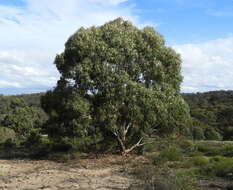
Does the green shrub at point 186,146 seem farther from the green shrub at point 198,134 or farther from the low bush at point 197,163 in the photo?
the green shrub at point 198,134

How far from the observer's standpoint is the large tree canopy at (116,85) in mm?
17016

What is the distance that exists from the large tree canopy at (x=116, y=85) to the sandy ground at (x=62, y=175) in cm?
178

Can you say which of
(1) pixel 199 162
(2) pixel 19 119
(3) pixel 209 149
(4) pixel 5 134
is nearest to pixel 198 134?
(3) pixel 209 149

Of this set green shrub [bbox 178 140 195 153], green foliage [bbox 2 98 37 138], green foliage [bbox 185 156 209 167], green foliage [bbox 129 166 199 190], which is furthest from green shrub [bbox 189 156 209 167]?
green foliage [bbox 2 98 37 138]

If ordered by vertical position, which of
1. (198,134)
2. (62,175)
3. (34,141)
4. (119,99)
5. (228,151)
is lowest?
(62,175)

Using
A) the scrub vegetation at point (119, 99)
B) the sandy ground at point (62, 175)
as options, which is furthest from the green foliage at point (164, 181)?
the scrub vegetation at point (119, 99)

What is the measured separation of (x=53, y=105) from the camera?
18297mm

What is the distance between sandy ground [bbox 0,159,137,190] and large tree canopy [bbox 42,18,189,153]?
1785 millimetres

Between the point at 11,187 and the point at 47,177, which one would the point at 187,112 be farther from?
the point at 11,187

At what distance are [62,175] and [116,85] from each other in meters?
5.33

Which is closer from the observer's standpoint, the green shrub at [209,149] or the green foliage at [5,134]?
the green shrub at [209,149]

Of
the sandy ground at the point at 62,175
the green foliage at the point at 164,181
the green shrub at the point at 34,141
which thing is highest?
the green shrub at the point at 34,141

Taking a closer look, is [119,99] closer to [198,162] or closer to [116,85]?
[116,85]

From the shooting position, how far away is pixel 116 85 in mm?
16984
